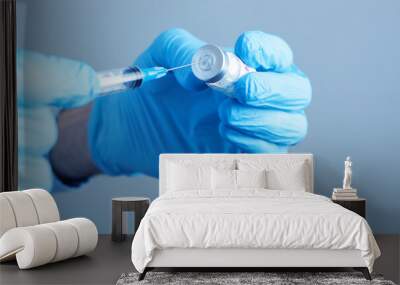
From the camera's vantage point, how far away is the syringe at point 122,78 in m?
7.31

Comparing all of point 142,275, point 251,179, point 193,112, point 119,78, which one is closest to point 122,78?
point 119,78

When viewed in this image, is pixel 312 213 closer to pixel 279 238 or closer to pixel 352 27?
pixel 279 238

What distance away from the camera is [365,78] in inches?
283

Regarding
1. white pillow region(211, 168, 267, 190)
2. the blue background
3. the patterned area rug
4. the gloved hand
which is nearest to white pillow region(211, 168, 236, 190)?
white pillow region(211, 168, 267, 190)

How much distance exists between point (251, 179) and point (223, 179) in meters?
0.28

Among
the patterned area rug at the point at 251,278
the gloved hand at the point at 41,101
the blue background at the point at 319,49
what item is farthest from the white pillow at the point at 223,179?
the gloved hand at the point at 41,101

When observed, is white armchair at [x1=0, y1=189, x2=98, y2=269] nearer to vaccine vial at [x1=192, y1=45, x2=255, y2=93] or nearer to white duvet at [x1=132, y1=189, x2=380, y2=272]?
white duvet at [x1=132, y1=189, x2=380, y2=272]

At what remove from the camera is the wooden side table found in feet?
22.0

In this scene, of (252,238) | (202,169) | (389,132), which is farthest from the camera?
(389,132)

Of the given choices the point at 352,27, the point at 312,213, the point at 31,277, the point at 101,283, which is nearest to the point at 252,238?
the point at 312,213

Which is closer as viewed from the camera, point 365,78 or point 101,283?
point 101,283

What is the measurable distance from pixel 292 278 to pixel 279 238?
1.13ft

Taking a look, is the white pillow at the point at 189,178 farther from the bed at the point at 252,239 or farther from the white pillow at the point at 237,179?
the bed at the point at 252,239

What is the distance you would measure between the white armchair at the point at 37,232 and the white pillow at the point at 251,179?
62.4 inches
